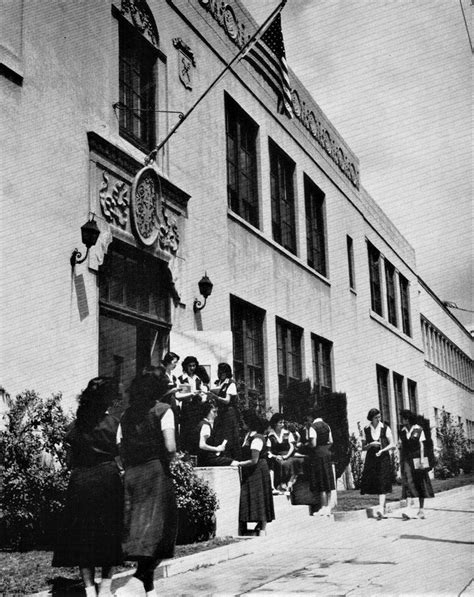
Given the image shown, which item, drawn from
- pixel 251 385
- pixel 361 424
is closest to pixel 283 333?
pixel 251 385

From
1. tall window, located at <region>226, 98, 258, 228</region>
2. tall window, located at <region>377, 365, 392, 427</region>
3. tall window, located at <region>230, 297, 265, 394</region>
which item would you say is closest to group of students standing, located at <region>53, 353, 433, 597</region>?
tall window, located at <region>230, 297, 265, 394</region>

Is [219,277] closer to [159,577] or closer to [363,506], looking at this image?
[363,506]

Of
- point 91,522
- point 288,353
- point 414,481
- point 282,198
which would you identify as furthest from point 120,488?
point 282,198

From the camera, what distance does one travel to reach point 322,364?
21.1 m

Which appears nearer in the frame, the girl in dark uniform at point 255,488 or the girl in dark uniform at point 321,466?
the girl in dark uniform at point 255,488

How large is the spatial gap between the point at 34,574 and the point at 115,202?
5829 mm

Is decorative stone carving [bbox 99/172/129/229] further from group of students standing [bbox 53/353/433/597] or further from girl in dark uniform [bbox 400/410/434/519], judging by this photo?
girl in dark uniform [bbox 400/410/434/519]

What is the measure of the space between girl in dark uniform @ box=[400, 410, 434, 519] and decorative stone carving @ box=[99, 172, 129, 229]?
5.75 meters

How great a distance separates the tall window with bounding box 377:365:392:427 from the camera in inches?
1061

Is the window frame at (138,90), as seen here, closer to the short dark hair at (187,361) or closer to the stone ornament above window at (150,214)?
the stone ornament above window at (150,214)

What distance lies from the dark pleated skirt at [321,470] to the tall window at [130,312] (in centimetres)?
305

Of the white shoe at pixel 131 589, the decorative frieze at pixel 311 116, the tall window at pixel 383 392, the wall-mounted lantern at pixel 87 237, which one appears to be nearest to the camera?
the white shoe at pixel 131 589

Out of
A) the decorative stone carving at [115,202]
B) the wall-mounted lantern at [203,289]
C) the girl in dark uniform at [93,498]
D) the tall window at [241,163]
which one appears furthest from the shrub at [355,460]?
the girl in dark uniform at [93,498]

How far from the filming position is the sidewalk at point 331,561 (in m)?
6.67
